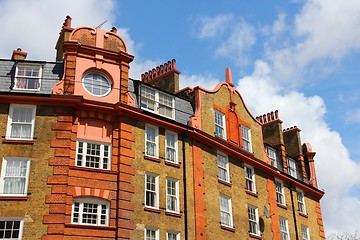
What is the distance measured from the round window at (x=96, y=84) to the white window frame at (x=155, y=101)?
2625mm

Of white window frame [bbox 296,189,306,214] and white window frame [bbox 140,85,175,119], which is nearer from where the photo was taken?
white window frame [bbox 140,85,175,119]

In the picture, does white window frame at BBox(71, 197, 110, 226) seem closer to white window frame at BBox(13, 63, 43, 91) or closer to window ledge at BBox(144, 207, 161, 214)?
window ledge at BBox(144, 207, 161, 214)

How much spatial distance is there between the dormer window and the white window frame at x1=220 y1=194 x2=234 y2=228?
13.7m

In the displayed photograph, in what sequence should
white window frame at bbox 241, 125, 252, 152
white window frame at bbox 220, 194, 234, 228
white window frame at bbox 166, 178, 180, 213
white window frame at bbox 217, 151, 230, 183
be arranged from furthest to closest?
white window frame at bbox 241, 125, 252, 152
white window frame at bbox 217, 151, 230, 183
white window frame at bbox 220, 194, 234, 228
white window frame at bbox 166, 178, 180, 213

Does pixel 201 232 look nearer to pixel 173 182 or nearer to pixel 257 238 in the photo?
pixel 173 182

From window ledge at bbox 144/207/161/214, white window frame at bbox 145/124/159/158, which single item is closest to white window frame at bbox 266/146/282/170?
white window frame at bbox 145/124/159/158

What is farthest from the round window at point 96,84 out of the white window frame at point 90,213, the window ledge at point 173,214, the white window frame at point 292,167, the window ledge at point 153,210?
the white window frame at point 292,167

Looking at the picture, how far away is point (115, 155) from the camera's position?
92.0ft

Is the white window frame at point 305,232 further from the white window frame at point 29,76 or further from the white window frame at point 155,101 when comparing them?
the white window frame at point 29,76

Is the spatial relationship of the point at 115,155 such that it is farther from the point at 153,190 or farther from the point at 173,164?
the point at 173,164

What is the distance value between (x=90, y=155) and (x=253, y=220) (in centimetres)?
1420

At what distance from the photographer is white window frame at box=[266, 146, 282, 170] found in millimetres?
42250

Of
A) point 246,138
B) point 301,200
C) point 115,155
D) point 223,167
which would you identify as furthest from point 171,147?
point 301,200

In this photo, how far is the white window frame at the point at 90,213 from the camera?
2599 cm
